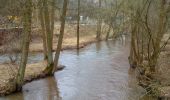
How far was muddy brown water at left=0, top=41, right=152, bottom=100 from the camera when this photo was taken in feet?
56.1

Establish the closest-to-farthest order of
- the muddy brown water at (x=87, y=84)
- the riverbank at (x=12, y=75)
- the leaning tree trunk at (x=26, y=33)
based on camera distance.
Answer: the leaning tree trunk at (x=26, y=33) < the muddy brown water at (x=87, y=84) < the riverbank at (x=12, y=75)

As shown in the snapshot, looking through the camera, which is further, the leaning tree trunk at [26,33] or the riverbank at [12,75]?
the riverbank at [12,75]

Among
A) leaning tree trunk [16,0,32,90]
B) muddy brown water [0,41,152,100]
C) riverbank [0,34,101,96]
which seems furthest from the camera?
riverbank [0,34,101,96]

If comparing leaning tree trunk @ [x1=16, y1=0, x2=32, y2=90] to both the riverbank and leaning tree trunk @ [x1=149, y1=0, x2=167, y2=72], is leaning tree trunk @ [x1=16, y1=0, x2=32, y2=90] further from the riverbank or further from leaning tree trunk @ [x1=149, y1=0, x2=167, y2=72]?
leaning tree trunk @ [x1=149, y1=0, x2=167, y2=72]

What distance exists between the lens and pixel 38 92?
18047 millimetres

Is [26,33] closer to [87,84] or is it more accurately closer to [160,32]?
[87,84]

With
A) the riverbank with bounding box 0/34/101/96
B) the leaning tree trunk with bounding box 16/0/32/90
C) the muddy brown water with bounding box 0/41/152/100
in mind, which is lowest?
the muddy brown water with bounding box 0/41/152/100

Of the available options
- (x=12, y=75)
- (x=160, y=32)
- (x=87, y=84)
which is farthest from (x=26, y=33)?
(x=160, y=32)

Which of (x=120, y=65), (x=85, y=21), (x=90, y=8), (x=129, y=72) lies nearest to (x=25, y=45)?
(x=129, y=72)

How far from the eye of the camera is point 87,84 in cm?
1995

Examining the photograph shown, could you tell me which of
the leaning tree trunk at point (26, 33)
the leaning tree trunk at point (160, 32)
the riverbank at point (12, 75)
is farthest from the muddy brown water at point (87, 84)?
the leaning tree trunk at point (160, 32)

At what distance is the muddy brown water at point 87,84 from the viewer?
674 inches

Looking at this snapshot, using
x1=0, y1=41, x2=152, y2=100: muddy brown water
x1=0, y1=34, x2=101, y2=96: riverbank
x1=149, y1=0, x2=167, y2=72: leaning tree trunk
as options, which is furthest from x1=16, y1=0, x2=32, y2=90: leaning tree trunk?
x1=149, y1=0, x2=167, y2=72: leaning tree trunk

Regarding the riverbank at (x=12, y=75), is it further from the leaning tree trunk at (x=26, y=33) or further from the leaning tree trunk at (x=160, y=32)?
the leaning tree trunk at (x=160, y=32)
